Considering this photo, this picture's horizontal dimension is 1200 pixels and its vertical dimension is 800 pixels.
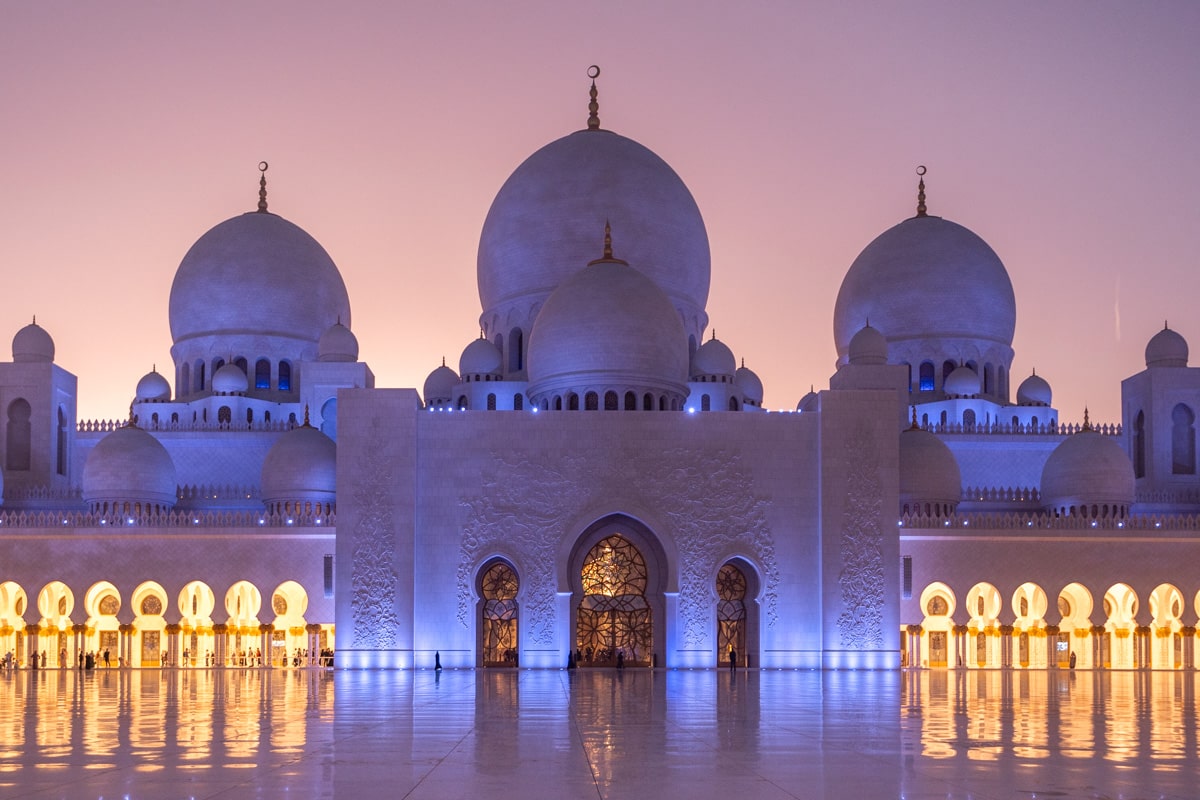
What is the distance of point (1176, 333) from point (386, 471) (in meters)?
17.4

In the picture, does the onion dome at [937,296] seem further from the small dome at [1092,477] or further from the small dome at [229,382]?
the small dome at [229,382]

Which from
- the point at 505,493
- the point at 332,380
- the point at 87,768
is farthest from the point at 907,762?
the point at 332,380

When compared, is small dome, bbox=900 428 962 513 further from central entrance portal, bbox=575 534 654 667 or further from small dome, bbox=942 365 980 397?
central entrance portal, bbox=575 534 654 667

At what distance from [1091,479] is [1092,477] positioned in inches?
1.7

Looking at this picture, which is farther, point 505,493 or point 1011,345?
point 1011,345

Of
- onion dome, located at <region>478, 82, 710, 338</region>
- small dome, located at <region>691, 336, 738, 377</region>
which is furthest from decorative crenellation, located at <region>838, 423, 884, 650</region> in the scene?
onion dome, located at <region>478, 82, 710, 338</region>

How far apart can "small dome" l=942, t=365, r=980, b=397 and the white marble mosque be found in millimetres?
45

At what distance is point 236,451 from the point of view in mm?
29281

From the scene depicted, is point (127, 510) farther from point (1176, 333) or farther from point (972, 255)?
point (1176, 333)

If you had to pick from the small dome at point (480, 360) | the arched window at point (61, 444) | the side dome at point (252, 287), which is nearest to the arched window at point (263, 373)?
the side dome at point (252, 287)

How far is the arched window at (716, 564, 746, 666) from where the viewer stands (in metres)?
22.4

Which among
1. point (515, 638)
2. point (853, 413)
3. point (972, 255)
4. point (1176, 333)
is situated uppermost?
point (972, 255)

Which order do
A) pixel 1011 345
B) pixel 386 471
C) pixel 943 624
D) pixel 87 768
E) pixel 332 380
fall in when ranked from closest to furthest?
pixel 87 768 < pixel 386 471 < pixel 943 624 < pixel 332 380 < pixel 1011 345

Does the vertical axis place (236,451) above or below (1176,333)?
below
